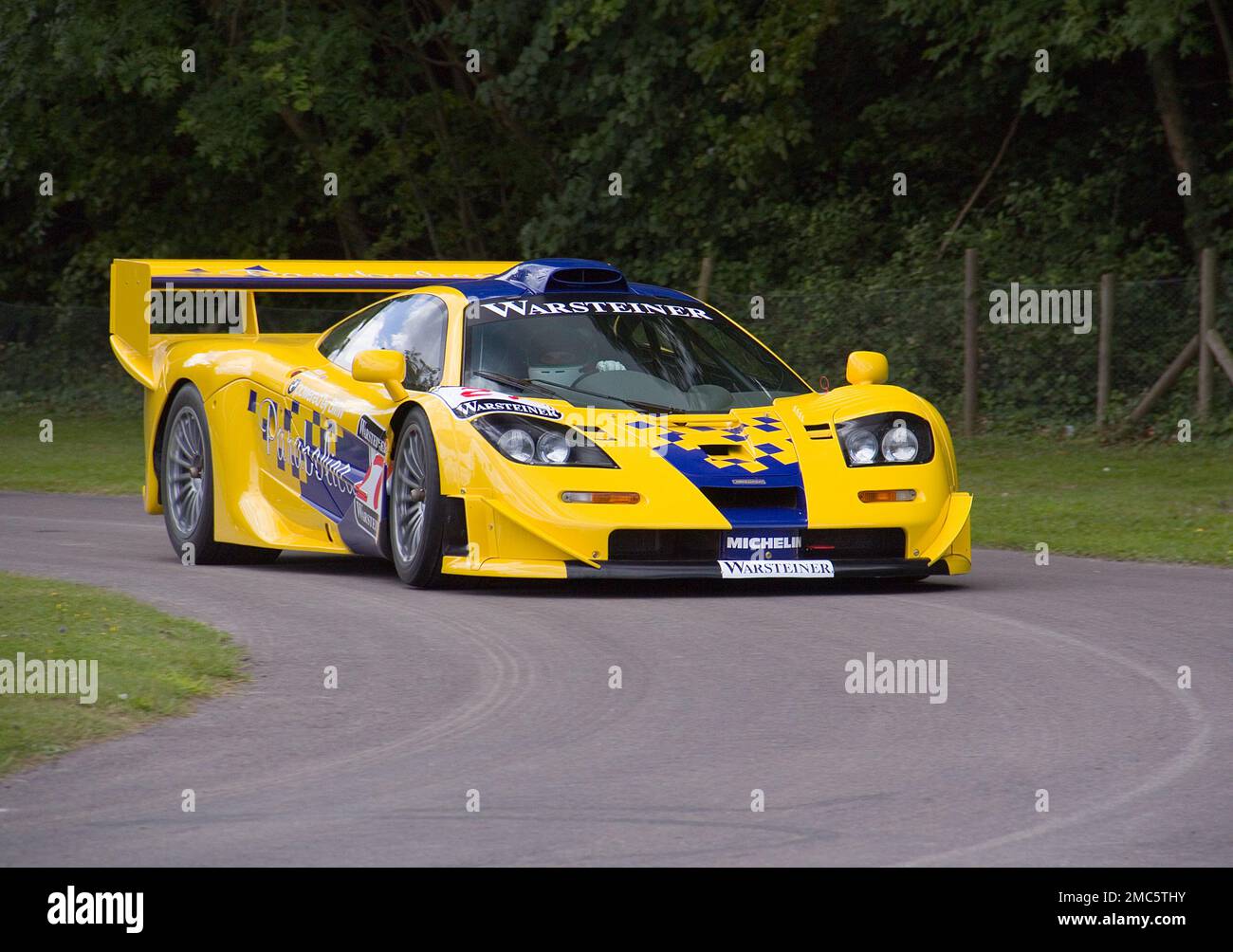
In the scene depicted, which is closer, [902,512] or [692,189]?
[902,512]

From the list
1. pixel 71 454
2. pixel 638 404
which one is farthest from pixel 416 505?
pixel 71 454

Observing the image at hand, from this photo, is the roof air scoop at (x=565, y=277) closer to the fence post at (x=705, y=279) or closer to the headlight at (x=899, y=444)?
the headlight at (x=899, y=444)

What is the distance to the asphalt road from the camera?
5.19 m

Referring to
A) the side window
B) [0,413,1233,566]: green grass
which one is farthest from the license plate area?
[0,413,1233,566]: green grass

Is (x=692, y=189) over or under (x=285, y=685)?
over

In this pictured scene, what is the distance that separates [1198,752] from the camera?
6215mm

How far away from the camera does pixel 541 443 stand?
9.57 metres

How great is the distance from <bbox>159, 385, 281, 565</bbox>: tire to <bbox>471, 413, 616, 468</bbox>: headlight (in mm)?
2453

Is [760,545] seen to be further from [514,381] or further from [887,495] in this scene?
[514,381]

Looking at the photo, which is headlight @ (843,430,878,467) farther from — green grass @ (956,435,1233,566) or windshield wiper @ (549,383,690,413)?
green grass @ (956,435,1233,566)

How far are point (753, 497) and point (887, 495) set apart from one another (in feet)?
2.12

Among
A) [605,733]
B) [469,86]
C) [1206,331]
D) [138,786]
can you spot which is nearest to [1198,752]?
[605,733]

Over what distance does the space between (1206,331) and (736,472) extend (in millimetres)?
10504

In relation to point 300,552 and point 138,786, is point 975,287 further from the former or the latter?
point 138,786
